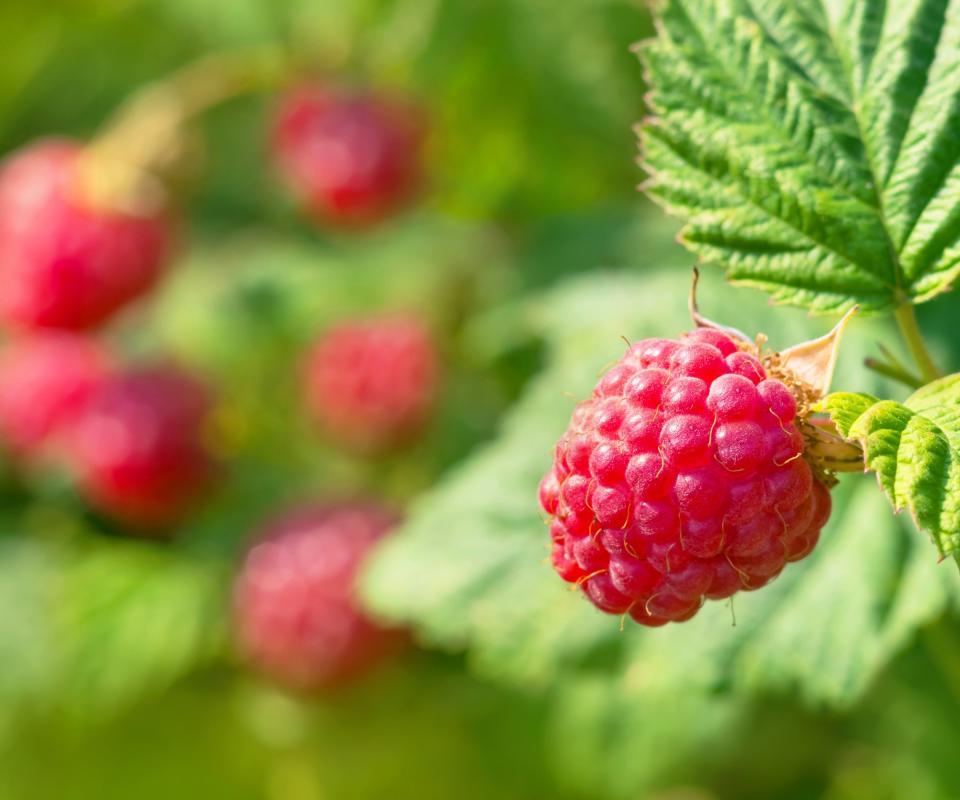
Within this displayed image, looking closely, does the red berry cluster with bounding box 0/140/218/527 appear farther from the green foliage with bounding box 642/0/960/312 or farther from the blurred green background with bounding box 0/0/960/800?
the green foliage with bounding box 642/0/960/312

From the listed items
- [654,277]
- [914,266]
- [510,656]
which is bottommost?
[510,656]

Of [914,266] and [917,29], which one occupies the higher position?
[917,29]

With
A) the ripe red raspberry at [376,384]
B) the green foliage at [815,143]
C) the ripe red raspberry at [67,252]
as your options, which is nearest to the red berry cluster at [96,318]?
the ripe red raspberry at [67,252]

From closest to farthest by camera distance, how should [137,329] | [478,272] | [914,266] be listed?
1. [914,266]
2. [478,272]
3. [137,329]

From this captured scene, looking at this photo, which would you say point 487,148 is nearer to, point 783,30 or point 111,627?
point 111,627

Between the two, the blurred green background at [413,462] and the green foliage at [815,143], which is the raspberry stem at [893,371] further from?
the blurred green background at [413,462]

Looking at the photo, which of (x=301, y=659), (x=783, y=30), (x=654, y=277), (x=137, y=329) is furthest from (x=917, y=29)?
(x=137, y=329)
